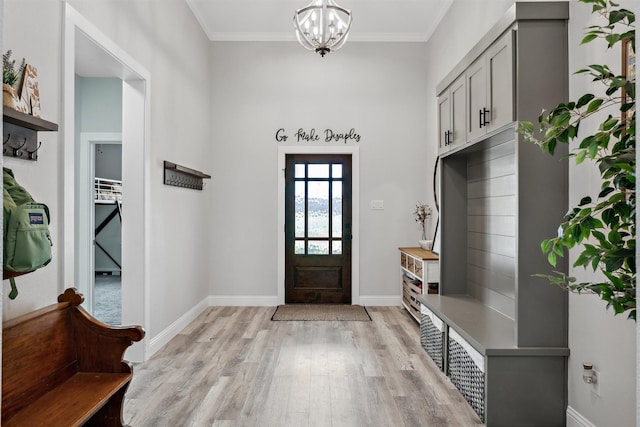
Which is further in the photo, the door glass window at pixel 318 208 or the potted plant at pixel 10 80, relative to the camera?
the door glass window at pixel 318 208

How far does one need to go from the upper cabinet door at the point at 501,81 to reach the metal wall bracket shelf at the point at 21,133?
7.62 feet

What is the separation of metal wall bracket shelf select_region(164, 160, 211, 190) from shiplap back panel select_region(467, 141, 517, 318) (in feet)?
8.58

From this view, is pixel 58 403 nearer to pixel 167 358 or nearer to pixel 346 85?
pixel 167 358

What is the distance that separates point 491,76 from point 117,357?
260cm

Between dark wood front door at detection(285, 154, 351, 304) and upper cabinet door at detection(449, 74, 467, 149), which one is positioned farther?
dark wood front door at detection(285, 154, 351, 304)

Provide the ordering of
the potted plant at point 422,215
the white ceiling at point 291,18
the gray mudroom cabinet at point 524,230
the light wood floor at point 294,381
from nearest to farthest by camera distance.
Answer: the gray mudroom cabinet at point 524,230 < the light wood floor at point 294,381 < the white ceiling at point 291,18 < the potted plant at point 422,215

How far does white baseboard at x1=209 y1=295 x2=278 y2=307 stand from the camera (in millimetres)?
5305

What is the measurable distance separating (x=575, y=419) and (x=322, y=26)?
3021 millimetres

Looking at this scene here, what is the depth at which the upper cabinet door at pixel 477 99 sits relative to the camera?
2.66 m

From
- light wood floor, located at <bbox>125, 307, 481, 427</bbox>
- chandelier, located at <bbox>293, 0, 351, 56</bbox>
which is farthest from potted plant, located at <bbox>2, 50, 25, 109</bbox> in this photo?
chandelier, located at <bbox>293, 0, 351, 56</bbox>

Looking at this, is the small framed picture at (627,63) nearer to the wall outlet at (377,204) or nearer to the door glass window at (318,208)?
the wall outlet at (377,204)

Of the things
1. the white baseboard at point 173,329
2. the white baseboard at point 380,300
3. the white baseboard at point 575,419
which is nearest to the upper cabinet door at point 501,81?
the white baseboard at point 575,419

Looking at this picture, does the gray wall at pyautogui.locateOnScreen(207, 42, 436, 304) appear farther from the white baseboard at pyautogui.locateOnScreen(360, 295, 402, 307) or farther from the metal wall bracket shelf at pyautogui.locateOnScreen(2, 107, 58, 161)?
the metal wall bracket shelf at pyautogui.locateOnScreen(2, 107, 58, 161)

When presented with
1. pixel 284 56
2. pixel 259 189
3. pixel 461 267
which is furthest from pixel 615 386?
pixel 284 56
